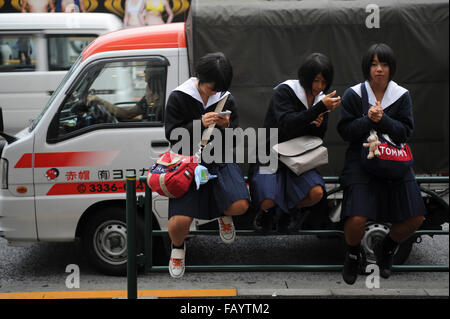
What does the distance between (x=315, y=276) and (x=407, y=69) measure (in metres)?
2.04

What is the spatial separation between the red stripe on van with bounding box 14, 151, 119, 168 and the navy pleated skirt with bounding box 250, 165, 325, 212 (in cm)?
180

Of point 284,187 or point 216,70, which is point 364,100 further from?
point 216,70

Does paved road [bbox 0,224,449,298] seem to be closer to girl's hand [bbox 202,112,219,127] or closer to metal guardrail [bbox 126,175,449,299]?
metal guardrail [bbox 126,175,449,299]

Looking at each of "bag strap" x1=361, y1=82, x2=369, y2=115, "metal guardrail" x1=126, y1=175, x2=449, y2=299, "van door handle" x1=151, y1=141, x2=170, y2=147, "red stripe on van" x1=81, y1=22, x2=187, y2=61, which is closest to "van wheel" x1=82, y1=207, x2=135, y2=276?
"van door handle" x1=151, y1=141, x2=170, y2=147

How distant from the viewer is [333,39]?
185 inches

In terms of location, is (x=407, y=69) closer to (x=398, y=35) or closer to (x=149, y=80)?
(x=398, y=35)

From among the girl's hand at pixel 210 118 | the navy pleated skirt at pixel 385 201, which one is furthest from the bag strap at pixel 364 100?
the girl's hand at pixel 210 118

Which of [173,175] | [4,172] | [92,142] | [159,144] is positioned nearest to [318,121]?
[173,175]

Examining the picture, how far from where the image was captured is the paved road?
475 cm

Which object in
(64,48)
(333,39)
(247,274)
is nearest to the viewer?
(333,39)

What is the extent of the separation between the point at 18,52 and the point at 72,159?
5251 millimetres

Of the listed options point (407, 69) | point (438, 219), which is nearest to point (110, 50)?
point (407, 69)

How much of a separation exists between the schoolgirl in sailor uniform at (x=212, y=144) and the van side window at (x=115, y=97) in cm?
151

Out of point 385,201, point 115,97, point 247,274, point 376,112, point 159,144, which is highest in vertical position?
point 376,112
